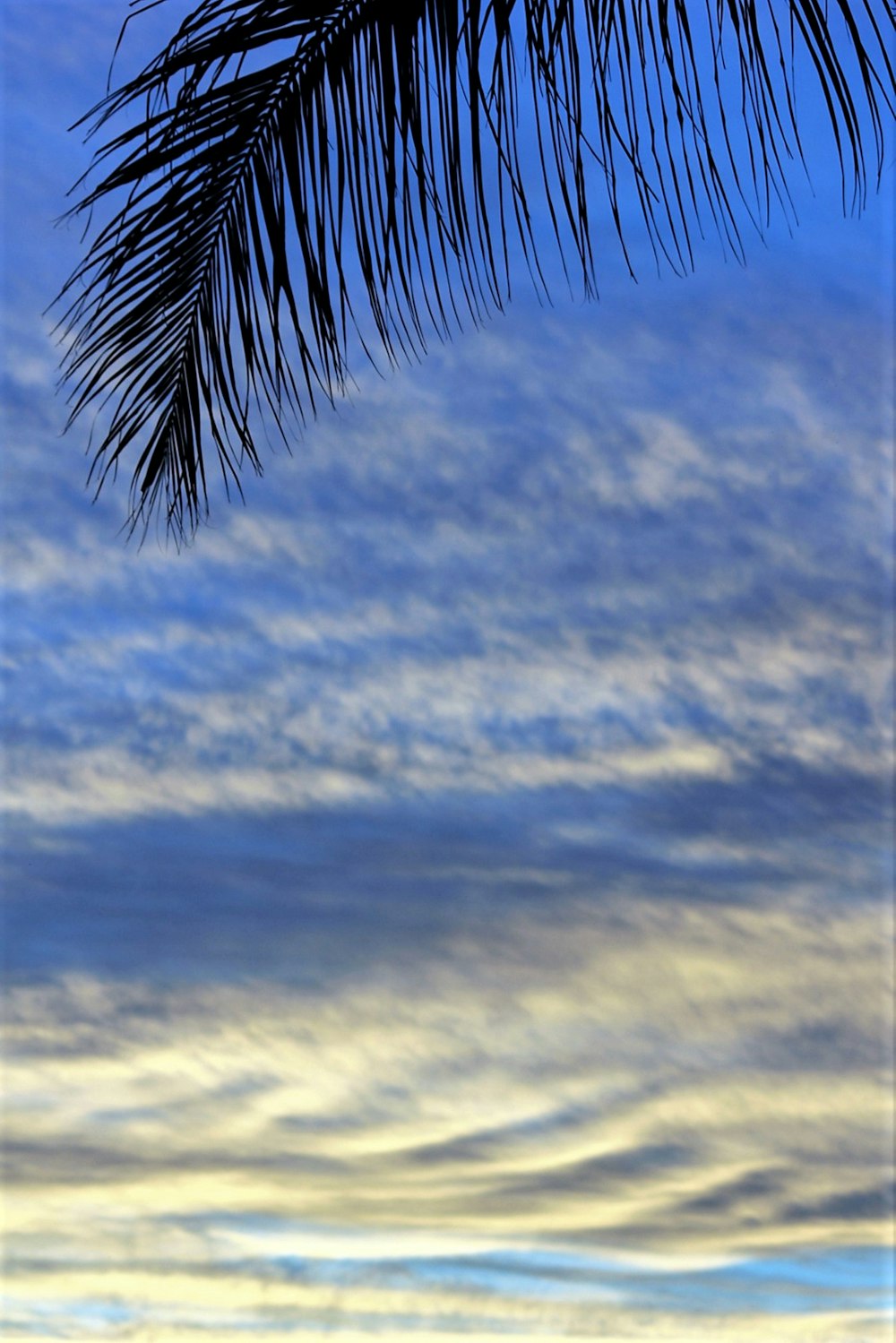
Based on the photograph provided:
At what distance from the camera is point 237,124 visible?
3322mm

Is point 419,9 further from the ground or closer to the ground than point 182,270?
further from the ground

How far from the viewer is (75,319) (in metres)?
3.31

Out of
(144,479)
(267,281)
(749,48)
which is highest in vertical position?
(749,48)

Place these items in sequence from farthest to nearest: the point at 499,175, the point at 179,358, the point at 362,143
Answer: the point at 179,358
the point at 362,143
the point at 499,175

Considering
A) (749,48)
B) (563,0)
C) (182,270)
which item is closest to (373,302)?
(182,270)

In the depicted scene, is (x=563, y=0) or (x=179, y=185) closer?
(x=563, y=0)

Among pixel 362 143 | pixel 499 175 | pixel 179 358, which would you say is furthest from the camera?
pixel 179 358

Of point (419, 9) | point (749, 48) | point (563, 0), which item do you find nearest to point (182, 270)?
point (419, 9)

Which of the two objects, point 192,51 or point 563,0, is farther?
point 192,51

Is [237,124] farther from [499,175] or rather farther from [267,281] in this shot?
[499,175]

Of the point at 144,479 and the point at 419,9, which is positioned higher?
the point at 419,9

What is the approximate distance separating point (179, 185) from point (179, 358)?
38 centimetres

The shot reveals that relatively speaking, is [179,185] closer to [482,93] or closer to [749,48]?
[482,93]

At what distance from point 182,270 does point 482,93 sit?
2.61 feet
